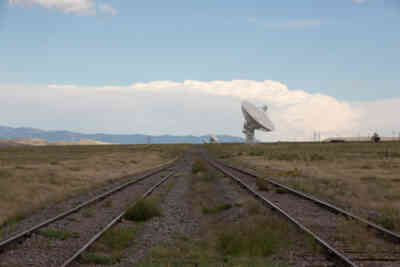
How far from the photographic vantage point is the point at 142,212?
42.1 feet

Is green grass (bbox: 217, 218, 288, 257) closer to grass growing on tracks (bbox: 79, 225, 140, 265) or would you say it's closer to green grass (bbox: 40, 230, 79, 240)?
grass growing on tracks (bbox: 79, 225, 140, 265)

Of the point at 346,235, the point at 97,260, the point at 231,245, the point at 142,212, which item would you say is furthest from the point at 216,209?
the point at 97,260

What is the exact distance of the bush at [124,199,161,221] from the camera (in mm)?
12680

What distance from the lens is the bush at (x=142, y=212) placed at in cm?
1268

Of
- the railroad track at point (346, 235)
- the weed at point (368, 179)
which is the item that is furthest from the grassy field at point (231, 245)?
the weed at point (368, 179)

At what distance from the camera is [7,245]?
29.7 ft

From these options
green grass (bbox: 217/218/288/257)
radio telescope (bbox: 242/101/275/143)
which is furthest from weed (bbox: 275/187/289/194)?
radio telescope (bbox: 242/101/275/143)

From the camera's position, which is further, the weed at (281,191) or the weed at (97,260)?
the weed at (281,191)

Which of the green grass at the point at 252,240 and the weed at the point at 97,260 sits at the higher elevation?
the green grass at the point at 252,240

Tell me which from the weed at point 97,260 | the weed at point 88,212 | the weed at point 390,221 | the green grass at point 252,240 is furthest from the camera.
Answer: the weed at point 88,212

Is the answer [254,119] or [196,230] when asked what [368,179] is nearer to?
[196,230]

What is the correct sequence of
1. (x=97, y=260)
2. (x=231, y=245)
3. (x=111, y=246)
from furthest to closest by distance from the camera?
1. (x=111, y=246)
2. (x=231, y=245)
3. (x=97, y=260)

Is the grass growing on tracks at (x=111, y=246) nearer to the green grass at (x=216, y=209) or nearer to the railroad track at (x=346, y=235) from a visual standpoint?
the green grass at (x=216, y=209)

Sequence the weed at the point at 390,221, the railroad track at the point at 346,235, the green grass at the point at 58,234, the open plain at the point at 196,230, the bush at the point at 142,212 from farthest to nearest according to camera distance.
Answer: the bush at the point at 142,212 < the weed at the point at 390,221 < the green grass at the point at 58,234 < the open plain at the point at 196,230 < the railroad track at the point at 346,235
